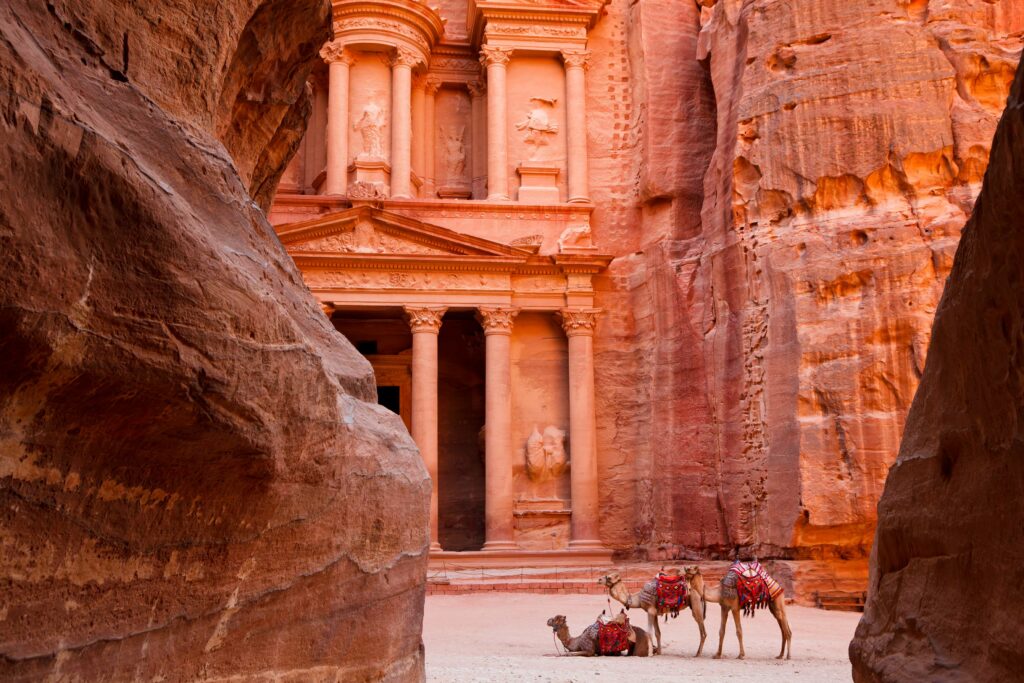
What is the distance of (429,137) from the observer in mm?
26891

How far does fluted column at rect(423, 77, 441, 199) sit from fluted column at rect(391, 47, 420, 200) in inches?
48.3

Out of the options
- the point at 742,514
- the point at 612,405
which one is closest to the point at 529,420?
the point at 612,405

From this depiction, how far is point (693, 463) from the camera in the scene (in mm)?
Answer: 21234

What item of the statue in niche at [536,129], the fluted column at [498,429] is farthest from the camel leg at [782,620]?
the statue in niche at [536,129]

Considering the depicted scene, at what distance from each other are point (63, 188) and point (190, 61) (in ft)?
4.43

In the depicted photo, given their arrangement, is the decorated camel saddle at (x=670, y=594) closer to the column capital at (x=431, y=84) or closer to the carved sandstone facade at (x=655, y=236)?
the carved sandstone facade at (x=655, y=236)

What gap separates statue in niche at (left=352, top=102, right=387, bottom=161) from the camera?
2477 cm

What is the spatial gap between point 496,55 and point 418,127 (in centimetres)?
281

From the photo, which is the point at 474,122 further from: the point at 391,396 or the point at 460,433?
the point at 460,433

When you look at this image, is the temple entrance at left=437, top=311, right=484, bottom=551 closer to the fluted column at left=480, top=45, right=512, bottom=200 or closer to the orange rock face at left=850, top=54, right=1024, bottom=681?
the fluted column at left=480, top=45, right=512, bottom=200

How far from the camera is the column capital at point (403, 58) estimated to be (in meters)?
25.1

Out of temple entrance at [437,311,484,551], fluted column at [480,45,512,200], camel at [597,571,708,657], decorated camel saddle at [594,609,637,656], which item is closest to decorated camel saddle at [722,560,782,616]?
camel at [597,571,708,657]

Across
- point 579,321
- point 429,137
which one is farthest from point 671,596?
point 429,137

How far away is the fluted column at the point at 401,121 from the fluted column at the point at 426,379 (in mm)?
3479
